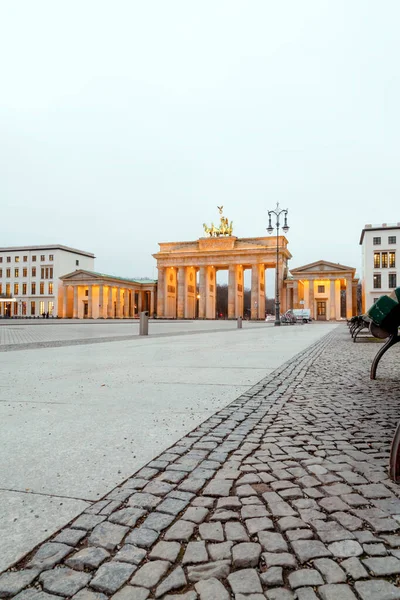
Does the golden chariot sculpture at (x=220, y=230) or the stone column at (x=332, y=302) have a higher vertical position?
the golden chariot sculpture at (x=220, y=230)

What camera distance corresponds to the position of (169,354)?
948 cm

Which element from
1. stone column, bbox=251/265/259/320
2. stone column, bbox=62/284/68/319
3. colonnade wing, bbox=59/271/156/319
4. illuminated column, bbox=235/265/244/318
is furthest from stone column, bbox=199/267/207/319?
stone column, bbox=62/284/68/319

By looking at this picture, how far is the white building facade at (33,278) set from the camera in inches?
3821

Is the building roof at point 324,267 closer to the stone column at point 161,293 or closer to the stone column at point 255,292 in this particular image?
the stone column at point 255,292

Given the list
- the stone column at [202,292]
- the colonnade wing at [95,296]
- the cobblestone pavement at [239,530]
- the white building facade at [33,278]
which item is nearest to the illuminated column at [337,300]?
the stone column at [202,292]

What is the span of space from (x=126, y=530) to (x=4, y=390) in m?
3.82

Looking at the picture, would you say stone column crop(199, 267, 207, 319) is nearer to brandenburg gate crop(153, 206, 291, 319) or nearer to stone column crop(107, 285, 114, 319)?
brandenburg gate crop(153, 206, 291, 319)

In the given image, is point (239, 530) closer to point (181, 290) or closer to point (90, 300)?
point (181, 290)

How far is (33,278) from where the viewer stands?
98938mm

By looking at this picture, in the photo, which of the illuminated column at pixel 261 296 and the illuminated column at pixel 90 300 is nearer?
the illuminated column at pixel 261 296

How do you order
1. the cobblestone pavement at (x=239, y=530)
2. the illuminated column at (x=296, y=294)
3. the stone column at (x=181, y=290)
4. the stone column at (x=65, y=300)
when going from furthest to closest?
the stone column at (x=65, y=300) < the stone column at (x=181, y=290) < the illuminated column at (x=296, y=294) < the cobblestone pavement at (x=239, y=530)

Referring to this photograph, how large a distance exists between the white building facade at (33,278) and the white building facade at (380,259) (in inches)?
2552

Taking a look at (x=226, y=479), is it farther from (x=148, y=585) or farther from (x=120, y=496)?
(x=148, y=585)

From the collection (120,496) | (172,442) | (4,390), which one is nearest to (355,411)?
(172,442)
